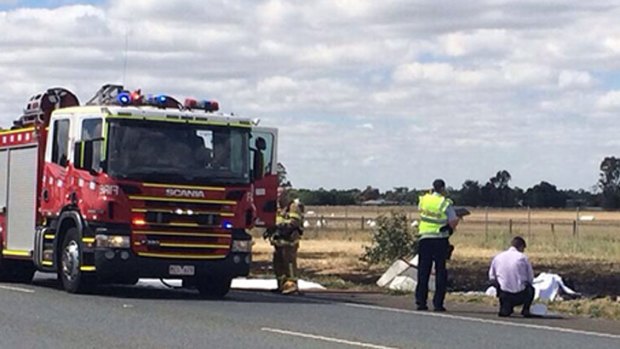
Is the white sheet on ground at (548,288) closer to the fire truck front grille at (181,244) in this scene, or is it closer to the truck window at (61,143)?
the fire truck front grille at (181,244)

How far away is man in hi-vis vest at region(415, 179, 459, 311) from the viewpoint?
18.2 meters

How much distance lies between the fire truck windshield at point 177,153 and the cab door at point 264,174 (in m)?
0.17

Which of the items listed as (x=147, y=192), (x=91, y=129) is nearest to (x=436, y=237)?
(x=147, y=192)

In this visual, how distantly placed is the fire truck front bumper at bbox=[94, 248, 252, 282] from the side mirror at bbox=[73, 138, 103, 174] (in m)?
1.21

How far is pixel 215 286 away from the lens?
813 inches

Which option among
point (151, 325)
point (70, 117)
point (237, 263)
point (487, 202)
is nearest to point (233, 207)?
point (237, 263)

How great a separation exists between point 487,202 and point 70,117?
10594 centimetres

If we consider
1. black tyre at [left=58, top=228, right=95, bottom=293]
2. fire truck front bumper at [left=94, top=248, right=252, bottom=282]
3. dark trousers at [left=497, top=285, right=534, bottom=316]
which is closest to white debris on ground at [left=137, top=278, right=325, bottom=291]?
fire truck front bumper at [left=94, top=248, right=252, bottom=282]

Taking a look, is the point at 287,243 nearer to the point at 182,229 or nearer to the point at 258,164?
the point at 258,164

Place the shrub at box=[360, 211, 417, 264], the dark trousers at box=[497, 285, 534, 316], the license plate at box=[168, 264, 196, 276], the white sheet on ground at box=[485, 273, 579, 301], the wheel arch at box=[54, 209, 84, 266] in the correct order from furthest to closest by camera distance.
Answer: the shrub at box=[360, 211, 417, 264] → the white sheet on ground at box=[485, 273, 579, 301] → the wheel arch at box=[54, 209, 84, 266] → the license plate at box=[168, 264, 196, 276] → the dark trousers at box=[497, 285, 534, 316]

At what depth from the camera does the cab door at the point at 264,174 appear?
19891mm

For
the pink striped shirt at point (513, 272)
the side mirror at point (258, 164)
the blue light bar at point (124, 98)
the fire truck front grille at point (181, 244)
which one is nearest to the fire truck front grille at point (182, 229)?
the fire truck front grille at point (181, 244)

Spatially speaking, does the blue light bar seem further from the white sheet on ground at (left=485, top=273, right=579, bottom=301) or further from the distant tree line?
the distant tree line

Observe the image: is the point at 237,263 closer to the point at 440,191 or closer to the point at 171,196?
the point at 171,196
